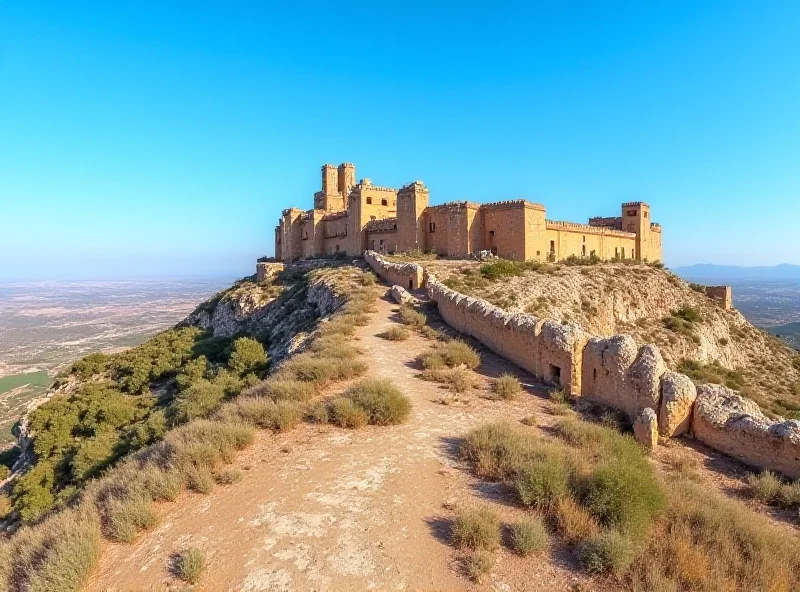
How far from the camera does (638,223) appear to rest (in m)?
39.4

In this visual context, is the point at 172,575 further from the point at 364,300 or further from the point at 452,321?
the point at 364,300

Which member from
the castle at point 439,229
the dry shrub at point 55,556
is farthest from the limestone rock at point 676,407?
the castle at point 439,229

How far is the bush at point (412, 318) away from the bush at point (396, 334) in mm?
1241

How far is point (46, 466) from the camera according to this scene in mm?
15594

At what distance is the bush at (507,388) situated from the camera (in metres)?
8.68

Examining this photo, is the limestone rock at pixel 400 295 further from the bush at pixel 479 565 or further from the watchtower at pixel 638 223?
the watchtower at pixel 638 223

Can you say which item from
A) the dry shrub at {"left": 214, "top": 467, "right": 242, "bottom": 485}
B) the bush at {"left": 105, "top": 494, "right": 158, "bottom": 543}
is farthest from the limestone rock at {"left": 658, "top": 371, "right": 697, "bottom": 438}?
the bush at {"left": 105, "top": 494, "right": 158, "bottom": 543}

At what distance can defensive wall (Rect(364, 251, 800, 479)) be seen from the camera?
6.21 meters

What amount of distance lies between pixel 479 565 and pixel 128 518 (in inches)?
147

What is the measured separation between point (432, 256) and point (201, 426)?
23786 mm

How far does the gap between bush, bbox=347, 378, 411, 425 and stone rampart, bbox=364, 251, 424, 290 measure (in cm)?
1188

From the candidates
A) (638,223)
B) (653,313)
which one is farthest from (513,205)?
(638,223)

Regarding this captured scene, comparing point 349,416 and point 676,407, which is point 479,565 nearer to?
point 349,416

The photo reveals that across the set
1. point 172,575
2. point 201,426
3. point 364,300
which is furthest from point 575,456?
point 364,300
